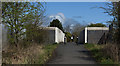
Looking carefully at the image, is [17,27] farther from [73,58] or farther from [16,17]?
[73,58]

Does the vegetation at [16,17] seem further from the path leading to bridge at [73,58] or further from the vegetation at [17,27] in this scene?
the path leading to bridge at [73,58]

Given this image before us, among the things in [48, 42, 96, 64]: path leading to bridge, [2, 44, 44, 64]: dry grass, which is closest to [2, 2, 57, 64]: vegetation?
[2, 44, 44, 64]: dry grass

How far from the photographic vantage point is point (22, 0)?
1091cm

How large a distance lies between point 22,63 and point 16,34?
6.92 ft

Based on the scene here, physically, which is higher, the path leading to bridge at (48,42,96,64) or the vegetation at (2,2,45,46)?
the vegetation at (2,2,45,46)

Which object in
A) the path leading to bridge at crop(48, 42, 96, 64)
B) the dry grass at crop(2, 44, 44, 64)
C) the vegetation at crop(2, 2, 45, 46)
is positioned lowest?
the path leading to bridge at crop(48, 42, 96, 64)

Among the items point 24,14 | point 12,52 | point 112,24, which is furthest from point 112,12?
point 12,52

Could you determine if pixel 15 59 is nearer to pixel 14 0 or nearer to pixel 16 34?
A: pixel 16 34

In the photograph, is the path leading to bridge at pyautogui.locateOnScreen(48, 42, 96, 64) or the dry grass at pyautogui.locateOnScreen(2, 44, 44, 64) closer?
the dry grass at pyautogui.locateOnScreen(2, 44, 44, 64)

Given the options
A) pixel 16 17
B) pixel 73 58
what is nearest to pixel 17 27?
pixel 16 17

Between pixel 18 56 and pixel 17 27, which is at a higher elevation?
pixel 17 27

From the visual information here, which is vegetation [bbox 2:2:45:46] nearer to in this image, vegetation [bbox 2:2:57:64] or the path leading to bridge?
vegetation [bbox 2:2:57:64]

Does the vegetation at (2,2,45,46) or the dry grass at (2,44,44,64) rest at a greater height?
the vegetation at (2,2,45,46)

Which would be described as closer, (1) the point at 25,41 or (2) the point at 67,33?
(1) the point at 25,41
